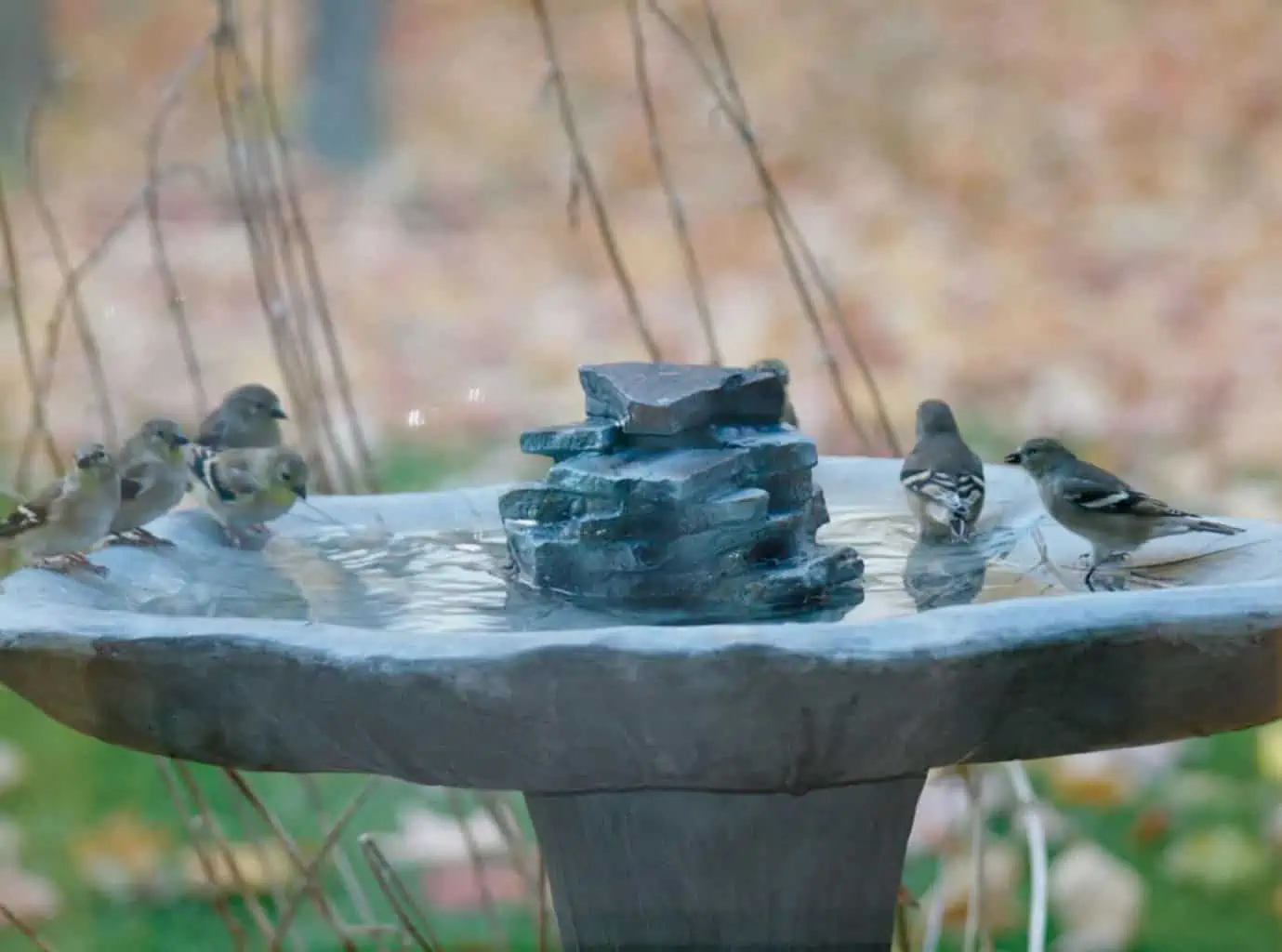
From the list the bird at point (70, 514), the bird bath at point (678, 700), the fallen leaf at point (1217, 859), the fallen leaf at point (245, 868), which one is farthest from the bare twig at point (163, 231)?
the fallen leaf at point (1217, 859)

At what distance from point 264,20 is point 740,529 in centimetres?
149

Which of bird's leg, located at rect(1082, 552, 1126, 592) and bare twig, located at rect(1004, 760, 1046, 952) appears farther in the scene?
bare twig, located at rect(1004, 760, 1046, 952)

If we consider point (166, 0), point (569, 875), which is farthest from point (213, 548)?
point (166, 0)

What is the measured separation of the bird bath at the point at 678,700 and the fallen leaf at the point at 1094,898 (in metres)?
1.21

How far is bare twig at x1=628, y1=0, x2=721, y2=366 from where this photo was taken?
2615mm

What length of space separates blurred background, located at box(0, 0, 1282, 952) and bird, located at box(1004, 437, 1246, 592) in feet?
3.01

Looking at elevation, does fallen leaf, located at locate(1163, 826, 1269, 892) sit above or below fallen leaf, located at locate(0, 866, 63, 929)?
below

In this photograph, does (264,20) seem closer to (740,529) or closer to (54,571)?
(54,571)

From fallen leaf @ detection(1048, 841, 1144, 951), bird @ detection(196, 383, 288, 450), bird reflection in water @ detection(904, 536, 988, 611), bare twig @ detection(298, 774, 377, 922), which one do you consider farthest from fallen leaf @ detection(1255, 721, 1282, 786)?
bird @ detection(196, 383, 288, 450)

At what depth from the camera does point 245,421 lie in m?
2.75

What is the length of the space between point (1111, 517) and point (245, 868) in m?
1.75

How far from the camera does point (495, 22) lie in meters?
3.00

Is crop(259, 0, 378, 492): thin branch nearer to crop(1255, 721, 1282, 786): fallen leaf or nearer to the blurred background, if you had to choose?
the blurred background

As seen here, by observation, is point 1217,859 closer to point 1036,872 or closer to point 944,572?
point 1036,872
